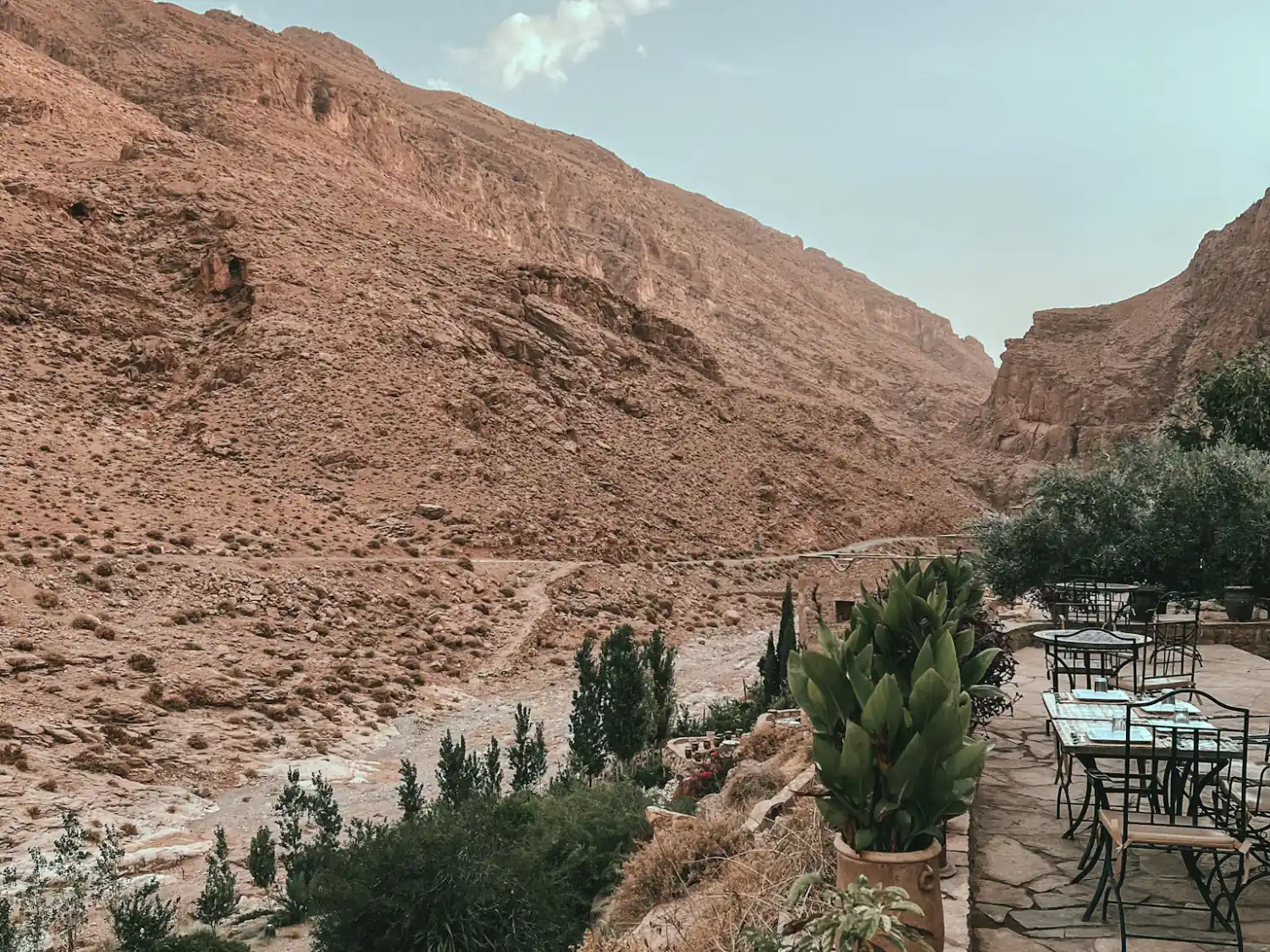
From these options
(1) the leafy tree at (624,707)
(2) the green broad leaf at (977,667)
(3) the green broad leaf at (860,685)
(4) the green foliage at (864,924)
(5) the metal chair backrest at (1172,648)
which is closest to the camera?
(4) the green foliage at (864,924)

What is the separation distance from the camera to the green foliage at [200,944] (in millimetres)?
7977

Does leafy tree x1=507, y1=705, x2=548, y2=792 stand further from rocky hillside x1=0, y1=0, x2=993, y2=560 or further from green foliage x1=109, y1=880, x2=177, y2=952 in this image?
rocky hillside x1=0, y1=0, x2=993, y2=560

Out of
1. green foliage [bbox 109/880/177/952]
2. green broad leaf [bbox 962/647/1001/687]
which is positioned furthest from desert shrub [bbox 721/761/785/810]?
green foliage [bbox 109/880/177/952]

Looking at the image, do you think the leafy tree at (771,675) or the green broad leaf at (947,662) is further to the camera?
the leafy tree at (771,675)

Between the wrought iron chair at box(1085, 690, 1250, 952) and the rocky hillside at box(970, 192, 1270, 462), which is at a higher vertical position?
the rocky hillside at box(970, 192, 1270, 462)

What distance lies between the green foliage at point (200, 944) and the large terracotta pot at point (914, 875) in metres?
6.70

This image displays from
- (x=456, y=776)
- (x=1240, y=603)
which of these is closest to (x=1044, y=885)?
(x=456, y=776)

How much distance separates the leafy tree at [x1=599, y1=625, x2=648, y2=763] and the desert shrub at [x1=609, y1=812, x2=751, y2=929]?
8.50 m

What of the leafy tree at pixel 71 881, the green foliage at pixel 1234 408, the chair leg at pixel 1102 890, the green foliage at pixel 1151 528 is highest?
the green foliage at pixel 1234 408

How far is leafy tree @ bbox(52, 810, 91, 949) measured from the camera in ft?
30.6

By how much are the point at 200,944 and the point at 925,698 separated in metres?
7.30

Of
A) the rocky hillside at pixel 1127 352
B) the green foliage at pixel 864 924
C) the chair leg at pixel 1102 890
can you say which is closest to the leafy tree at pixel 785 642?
the chair leg at pixel 1102 890

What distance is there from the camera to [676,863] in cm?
596

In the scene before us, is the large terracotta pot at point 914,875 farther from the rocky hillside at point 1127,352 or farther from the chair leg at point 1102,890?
the rocky hillside at point 1127,352
